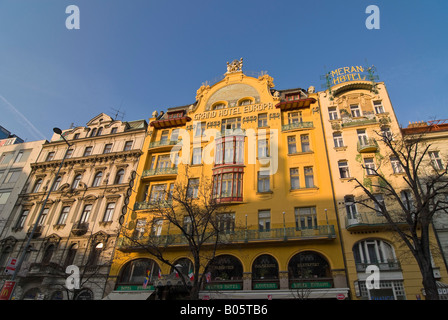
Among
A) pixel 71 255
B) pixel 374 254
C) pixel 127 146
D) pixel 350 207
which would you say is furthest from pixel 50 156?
pixel 374 254

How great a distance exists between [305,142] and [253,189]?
754 centimetres

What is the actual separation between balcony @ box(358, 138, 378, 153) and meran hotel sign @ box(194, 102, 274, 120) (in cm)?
1050

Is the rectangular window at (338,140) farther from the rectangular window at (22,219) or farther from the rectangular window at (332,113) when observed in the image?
the rectangular window at (22,219)

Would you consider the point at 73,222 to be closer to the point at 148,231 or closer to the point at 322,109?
the point at 148,231

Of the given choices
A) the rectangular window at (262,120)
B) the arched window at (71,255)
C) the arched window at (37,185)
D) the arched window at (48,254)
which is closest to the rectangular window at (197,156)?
the rectangular window at (262,120)

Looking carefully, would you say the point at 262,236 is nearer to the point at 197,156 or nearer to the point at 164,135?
the point at 197,156

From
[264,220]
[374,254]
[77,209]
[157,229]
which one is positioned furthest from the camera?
[77,209]

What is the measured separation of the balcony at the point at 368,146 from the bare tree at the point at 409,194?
99cm

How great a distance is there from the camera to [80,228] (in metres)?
28.6

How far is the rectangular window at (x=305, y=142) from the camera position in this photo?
93.4 ft

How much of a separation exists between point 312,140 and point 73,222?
26579 mm

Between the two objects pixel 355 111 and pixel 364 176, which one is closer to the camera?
pixel 364 176

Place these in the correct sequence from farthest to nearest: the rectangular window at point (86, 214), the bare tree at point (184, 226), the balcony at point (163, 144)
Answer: the balcony at point (163, 144)
the rectangular window at point (86, 214)
the bare tree at point (184, 226)

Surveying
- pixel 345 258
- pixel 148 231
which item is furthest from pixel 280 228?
pixel 148 231
